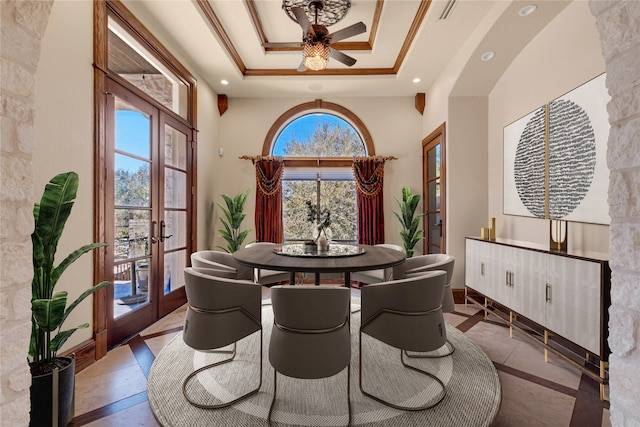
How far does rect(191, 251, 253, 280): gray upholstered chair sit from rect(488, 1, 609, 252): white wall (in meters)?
2.80

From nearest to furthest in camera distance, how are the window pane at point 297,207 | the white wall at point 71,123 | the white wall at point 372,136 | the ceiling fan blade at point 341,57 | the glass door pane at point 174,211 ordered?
the white wall at point 71,123, the ceiling fan blade at point 341,57, the glass door pane at point 174,211, the white wall at point 372,136, the window pane at point 297,207

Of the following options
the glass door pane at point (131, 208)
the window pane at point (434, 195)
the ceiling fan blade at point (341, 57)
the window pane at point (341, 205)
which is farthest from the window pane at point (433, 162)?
the glass door pane at point (131, 208)

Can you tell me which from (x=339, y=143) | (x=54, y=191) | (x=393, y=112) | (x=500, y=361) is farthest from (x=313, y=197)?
(x=54, y=191)

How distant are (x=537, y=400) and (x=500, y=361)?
477 millimetres

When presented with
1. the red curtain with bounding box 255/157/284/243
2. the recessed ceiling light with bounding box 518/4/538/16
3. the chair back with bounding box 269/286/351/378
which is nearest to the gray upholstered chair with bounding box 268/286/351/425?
the chair back with bounding box 269/286/351/378

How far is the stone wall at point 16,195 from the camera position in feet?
2.62

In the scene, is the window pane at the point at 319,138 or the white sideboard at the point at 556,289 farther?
the window pane at the point at 319,138

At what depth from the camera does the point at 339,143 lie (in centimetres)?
506

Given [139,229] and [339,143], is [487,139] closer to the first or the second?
[339,143]

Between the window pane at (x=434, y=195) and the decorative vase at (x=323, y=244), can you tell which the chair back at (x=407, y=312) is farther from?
the window pane at (x=434, y=195)

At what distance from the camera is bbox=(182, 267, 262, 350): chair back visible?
5.62 feet

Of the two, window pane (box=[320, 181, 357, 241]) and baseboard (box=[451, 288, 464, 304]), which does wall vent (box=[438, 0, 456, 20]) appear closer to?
window pane (box=[320, 181, 357, 241])

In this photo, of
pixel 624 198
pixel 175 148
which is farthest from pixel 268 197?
pixel 624 198

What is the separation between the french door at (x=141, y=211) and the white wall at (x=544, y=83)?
12.7 feet
